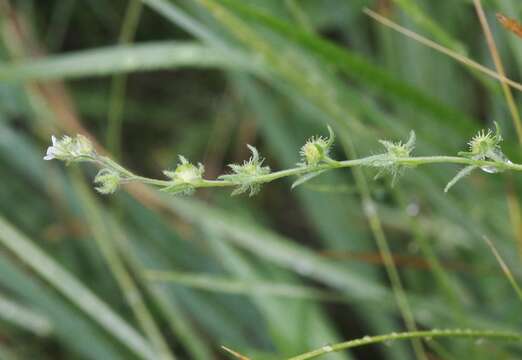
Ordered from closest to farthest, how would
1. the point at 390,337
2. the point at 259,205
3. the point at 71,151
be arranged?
the point at 71,151 → the point at 390,337 → the point at 259,205

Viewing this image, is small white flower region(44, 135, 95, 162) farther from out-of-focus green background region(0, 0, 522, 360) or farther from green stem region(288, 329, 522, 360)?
out-of-focus green background region(0, 0, 522, 360)

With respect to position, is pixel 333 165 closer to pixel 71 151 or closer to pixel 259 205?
pixel 71 151

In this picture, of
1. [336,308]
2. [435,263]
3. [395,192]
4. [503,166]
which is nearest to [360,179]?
[395,192]

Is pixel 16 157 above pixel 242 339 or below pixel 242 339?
above

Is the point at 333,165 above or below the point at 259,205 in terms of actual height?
below

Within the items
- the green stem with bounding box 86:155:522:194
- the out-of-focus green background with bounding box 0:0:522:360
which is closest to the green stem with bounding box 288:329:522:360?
the green stem with bounding box 86:155:522:194

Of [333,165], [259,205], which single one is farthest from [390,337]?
[259,205]

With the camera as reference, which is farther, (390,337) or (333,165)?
(390,337)

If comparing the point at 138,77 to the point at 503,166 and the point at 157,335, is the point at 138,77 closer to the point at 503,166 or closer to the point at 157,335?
the point at 157,335
